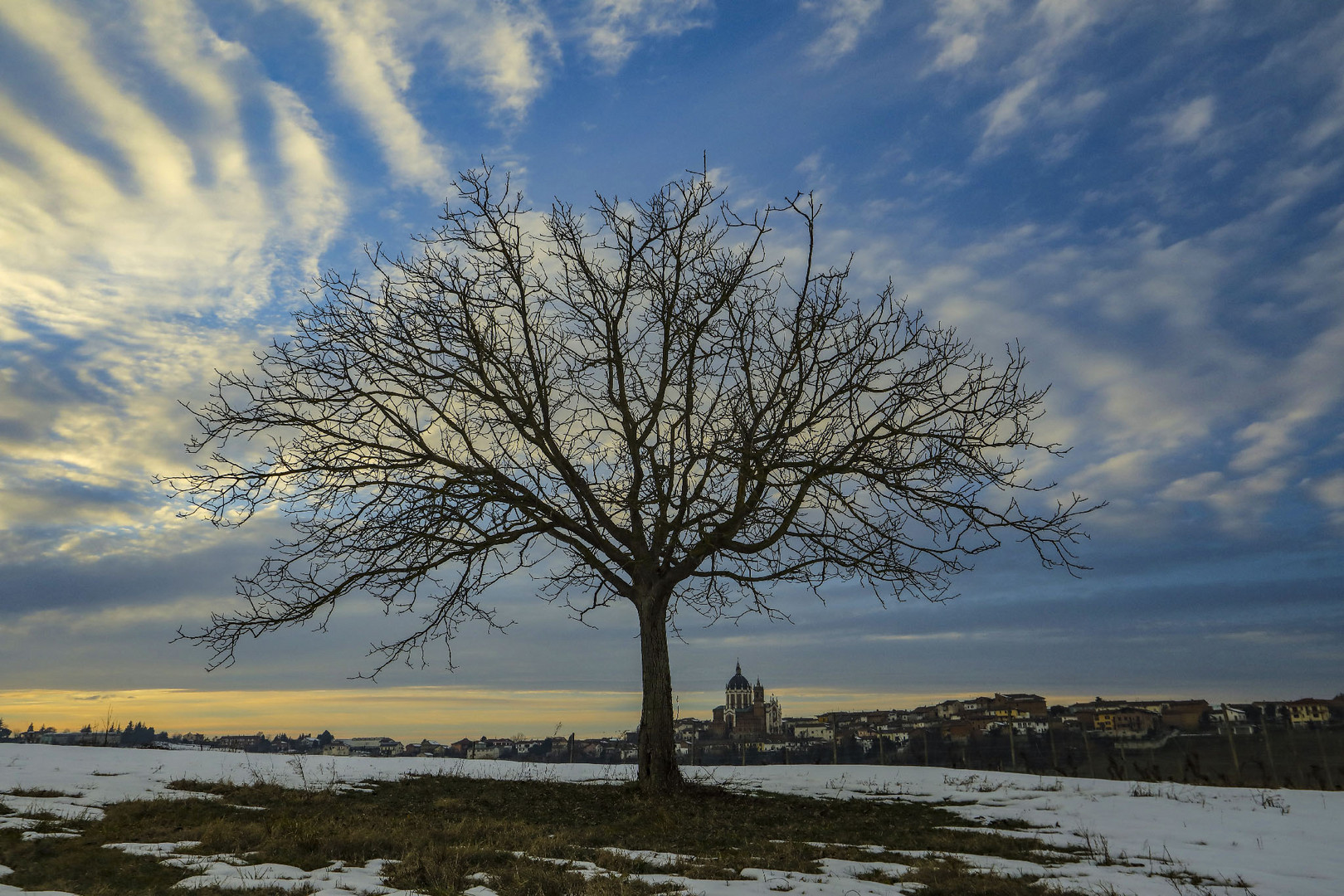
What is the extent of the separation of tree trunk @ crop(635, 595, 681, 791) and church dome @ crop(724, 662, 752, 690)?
11786 cm

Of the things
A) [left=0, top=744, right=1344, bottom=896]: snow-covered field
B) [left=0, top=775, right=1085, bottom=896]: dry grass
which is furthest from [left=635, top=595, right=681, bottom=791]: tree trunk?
[left=0, top=744, right=1344, bottom=896]: snow-covered field

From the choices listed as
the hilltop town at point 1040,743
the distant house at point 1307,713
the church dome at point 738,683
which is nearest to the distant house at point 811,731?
the hilltop town at point 1040,743

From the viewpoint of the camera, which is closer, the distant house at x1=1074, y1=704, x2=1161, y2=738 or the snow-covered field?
the snow-covered field

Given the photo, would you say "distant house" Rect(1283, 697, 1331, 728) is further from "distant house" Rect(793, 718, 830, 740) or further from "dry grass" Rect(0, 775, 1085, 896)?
"dry grass" Rect(0, 775, 1085, 896)

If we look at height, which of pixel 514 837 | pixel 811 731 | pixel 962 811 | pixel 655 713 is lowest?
pixel 962 811

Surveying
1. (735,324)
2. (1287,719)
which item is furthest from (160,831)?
(1287,719)

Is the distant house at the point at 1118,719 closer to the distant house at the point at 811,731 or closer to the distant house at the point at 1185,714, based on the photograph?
the distant house at the point at 1185,714

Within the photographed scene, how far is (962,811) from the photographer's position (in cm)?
A: 1154

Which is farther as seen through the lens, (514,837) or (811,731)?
(811,731)

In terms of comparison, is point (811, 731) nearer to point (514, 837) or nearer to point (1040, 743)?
point (1040, 743)

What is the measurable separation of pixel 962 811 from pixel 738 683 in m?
127

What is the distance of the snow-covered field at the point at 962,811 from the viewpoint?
6.11 metres

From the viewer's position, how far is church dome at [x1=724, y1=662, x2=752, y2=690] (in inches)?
5056

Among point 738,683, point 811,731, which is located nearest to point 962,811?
point 811,731
